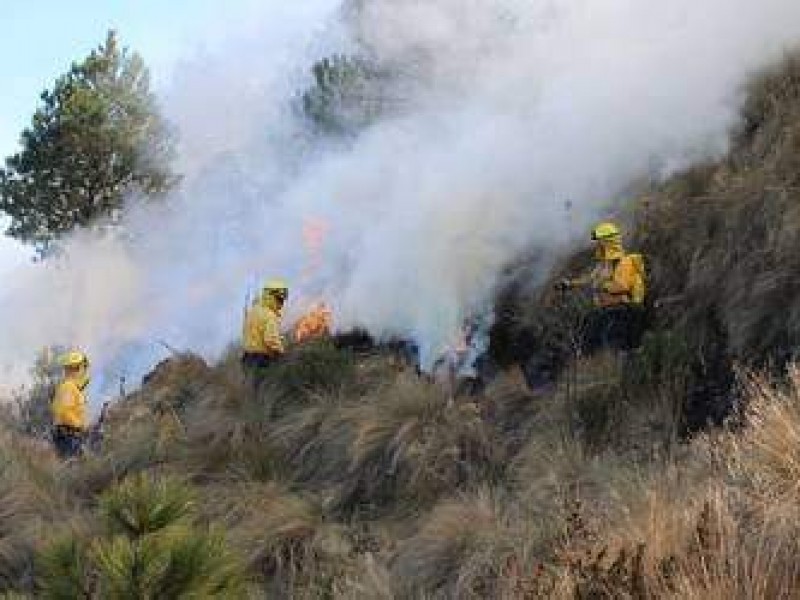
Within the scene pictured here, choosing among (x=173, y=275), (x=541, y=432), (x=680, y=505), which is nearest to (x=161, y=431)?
(x=541, y=432)

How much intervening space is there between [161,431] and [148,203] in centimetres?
1492

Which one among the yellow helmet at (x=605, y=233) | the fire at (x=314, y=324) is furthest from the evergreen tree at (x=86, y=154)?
the yellow helmet at (x=605, y=233)

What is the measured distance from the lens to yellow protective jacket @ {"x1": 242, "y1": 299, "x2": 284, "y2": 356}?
41.7ft

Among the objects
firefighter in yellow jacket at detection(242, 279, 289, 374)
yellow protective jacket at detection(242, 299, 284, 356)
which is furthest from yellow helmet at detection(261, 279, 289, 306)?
yellow protective jacket at detection(242, 299, 284, 356)

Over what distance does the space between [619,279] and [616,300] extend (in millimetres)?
161

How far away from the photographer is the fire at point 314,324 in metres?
13.7

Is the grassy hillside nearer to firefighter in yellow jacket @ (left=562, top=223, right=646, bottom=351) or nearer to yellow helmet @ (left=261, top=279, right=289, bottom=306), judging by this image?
firefighter in yellow jacket @ (left=562, top=223, right=646, bottom=351)

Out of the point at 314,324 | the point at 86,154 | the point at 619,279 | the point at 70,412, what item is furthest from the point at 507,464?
the point at 86,154

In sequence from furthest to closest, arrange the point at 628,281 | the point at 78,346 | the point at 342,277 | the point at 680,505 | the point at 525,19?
the point at 78,346, the point at 525,19, the point at 342,277, the point at 628,281, the point at 680,505

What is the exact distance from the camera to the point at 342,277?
15617 millimetres

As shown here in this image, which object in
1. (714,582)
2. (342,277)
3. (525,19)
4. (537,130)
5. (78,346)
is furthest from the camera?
(78,346)

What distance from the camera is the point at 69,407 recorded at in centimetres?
1363

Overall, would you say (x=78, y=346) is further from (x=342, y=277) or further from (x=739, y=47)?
(x=739, y=47)

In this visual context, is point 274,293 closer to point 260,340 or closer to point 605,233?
point 260,340
